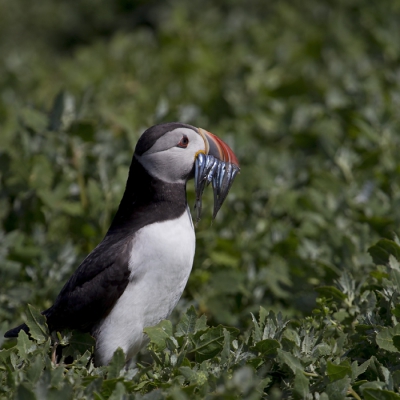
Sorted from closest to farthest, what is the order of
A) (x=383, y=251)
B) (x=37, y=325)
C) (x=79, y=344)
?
(x=37, y=325) < (x=79, y=344) < (x=383, y=251)

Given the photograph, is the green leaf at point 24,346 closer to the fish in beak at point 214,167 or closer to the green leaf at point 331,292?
the fish in beak at point 214,167

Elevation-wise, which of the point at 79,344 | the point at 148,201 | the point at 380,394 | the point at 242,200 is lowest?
the point at 242,200

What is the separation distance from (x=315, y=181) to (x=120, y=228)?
6.69ft

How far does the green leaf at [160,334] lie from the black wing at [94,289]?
0.37 meters

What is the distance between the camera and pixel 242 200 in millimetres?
5648

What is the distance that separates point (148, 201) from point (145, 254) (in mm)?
320

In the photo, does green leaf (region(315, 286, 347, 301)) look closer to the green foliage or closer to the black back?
the green foliage

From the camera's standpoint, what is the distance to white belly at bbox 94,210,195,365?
11.9 ft

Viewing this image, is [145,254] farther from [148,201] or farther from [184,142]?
[184,142]

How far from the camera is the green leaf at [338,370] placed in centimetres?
300

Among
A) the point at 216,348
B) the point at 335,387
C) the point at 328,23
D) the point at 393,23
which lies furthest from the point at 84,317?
the point at 328,23

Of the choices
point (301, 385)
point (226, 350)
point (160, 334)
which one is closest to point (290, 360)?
point (301, 385)

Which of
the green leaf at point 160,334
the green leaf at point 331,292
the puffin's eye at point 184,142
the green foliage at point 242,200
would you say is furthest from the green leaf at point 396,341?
the puffin's eye at point 184,142

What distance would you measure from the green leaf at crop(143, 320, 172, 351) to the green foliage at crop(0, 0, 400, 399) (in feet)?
0.03
